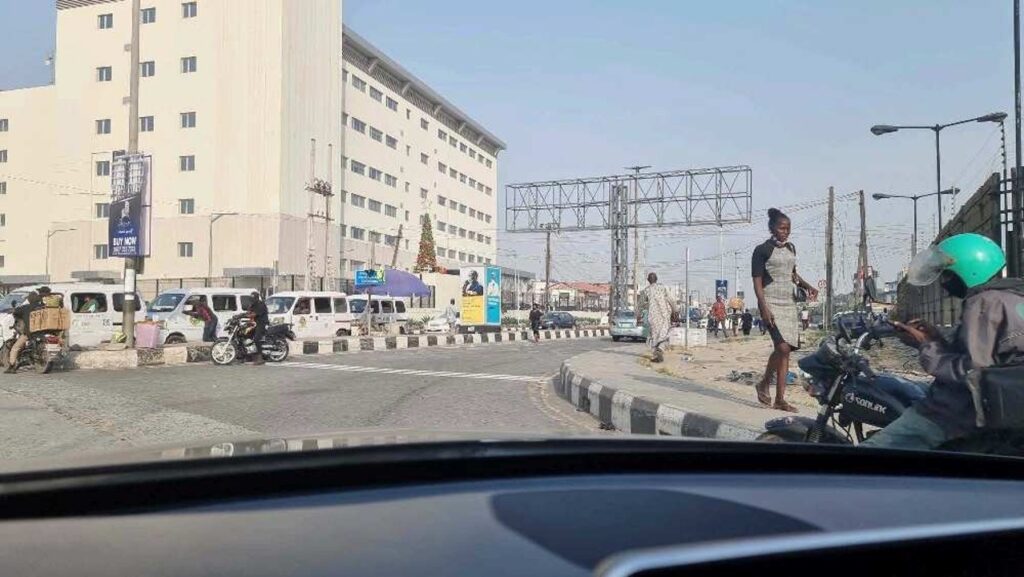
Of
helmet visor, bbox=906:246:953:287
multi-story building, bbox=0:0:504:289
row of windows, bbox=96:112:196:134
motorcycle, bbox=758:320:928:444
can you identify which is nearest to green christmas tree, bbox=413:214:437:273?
multi-story building, bbox=0:0:504:289

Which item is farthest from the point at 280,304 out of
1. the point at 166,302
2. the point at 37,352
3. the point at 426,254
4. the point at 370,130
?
the point at 426,254

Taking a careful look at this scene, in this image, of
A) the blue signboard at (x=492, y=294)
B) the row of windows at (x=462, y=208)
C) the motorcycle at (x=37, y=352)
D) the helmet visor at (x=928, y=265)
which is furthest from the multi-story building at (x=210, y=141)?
the helmet visor at (x=928, y=265)

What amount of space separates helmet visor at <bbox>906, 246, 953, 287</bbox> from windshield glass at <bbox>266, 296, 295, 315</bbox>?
20.1m

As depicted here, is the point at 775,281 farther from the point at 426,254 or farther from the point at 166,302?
the point at 426,254

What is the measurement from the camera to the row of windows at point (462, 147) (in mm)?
63444

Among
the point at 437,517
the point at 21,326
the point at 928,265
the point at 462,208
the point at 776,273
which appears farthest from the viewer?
the point at 462,208

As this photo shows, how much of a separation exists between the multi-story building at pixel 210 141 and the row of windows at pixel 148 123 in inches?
3.1

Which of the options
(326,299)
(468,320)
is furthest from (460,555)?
(468,320)

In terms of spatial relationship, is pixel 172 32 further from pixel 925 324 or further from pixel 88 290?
pixel 925 324

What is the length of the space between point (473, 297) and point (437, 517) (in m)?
28.9

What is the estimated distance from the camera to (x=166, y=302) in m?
18.7

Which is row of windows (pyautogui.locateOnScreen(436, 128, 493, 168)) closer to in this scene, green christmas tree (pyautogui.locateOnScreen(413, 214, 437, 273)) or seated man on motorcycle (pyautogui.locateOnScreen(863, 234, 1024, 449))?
green christmas tree (pyautogui.locateOnScreen(413, 214, 437, 273))

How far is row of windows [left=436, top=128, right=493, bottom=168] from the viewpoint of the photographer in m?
63.4

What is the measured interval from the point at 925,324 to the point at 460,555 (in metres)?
3.05
